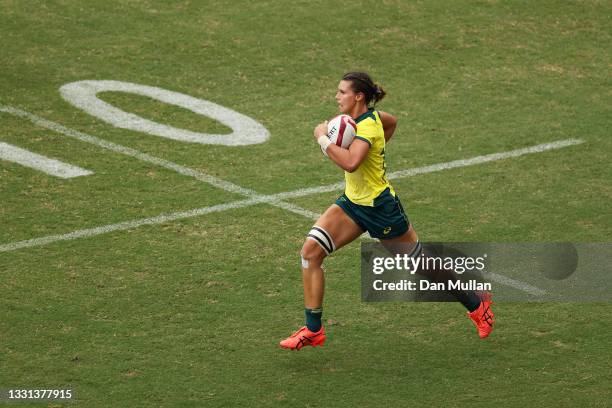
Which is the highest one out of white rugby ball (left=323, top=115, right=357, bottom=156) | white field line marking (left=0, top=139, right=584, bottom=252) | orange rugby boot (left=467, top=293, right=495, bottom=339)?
white rugby ball (left=323, top=115, right=357, bottom=156)

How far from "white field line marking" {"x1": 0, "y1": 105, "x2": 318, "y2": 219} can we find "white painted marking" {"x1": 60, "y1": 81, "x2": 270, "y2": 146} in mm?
537

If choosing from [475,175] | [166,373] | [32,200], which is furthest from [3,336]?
[475,175]

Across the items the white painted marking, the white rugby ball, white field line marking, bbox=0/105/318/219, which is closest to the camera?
the white rugby ball

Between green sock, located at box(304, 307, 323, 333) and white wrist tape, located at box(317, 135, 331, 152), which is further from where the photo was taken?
green sock, located at box(304, 307, 323, 333)

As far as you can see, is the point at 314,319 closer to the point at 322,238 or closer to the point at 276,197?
the point at 322,238

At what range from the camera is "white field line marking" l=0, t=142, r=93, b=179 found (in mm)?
12289

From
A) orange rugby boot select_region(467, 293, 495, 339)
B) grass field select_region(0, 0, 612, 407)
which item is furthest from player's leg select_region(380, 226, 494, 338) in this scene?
grass field select_region(0, 0, 612, 407)

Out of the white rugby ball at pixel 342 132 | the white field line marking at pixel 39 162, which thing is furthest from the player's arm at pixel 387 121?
the white field line marking at pixel 39 162

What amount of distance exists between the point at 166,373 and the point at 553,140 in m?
6.67

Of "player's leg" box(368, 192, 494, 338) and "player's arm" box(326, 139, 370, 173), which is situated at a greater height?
"player's arm" box(326, 139, 370, 173)

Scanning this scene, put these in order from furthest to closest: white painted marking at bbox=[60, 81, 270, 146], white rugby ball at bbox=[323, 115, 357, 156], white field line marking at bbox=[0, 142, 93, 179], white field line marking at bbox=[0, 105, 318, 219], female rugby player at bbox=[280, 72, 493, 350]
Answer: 1. white painted marking at bbox=[60, 81, 270, 146]
2. white field line marking at bbox=[0, 142, 93, 179]
3. white field line marking at bbox=[0, 105, 318, 219]
4. female rugby player at bbox=[280, 72, 493, 350]
5. white rugby ball at bbox=[323, 115, 357, 156]

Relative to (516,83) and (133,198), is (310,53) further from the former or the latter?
(133,198)

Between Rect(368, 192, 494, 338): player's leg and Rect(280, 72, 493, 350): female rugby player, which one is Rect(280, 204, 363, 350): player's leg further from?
Rect(368, 192, 494, 338): player's leg

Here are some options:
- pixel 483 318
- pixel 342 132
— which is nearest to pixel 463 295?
pixel 483 318
